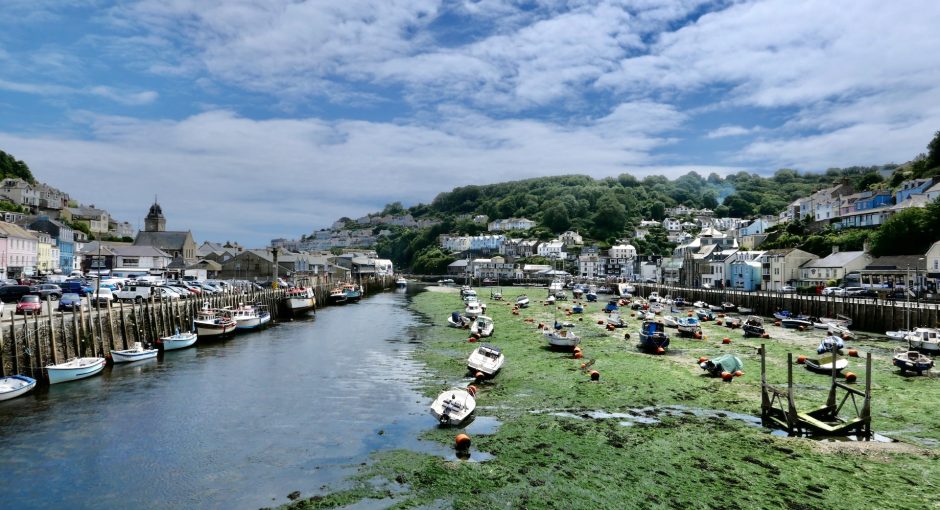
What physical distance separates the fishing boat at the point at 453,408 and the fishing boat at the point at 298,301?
53.2 m

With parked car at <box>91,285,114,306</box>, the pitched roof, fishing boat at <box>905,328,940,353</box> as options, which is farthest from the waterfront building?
fishing boat at <box>905,328,940,353</box>

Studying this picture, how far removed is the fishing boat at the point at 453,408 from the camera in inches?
886

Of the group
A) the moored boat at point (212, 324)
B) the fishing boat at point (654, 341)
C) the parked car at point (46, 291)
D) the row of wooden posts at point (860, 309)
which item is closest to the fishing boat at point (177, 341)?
the moored boat at point (212, 324)

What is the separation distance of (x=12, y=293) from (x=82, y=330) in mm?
16035

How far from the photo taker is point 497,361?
33.0 metres

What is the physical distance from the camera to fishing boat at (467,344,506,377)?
31875mm

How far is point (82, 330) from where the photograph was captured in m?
33.4

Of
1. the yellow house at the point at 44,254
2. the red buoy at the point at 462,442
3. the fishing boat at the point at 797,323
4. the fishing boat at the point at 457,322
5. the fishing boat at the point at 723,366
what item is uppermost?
the yellow house at the point at 44,254

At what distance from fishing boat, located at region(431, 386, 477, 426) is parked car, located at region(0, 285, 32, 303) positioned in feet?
127

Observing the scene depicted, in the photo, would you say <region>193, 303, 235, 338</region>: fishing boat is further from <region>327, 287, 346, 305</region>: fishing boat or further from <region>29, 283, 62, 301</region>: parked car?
<region>327, 287, 346, 305</region>: fishing boat

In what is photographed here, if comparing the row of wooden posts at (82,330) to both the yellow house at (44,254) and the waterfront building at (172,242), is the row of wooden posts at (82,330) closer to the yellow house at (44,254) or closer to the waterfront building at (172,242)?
the yellow house at (44,254)

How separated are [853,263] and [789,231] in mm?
35998

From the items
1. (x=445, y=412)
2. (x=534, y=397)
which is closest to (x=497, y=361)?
(x=534, y=397)

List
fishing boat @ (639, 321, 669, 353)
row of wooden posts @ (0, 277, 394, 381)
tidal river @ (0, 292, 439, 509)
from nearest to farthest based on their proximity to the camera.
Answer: tidal river @ (0, 292, 439, 509) < row of wooden posts @ (0, 277, 394, 381) < fishing boat @ (639, 321, 669, 353)
